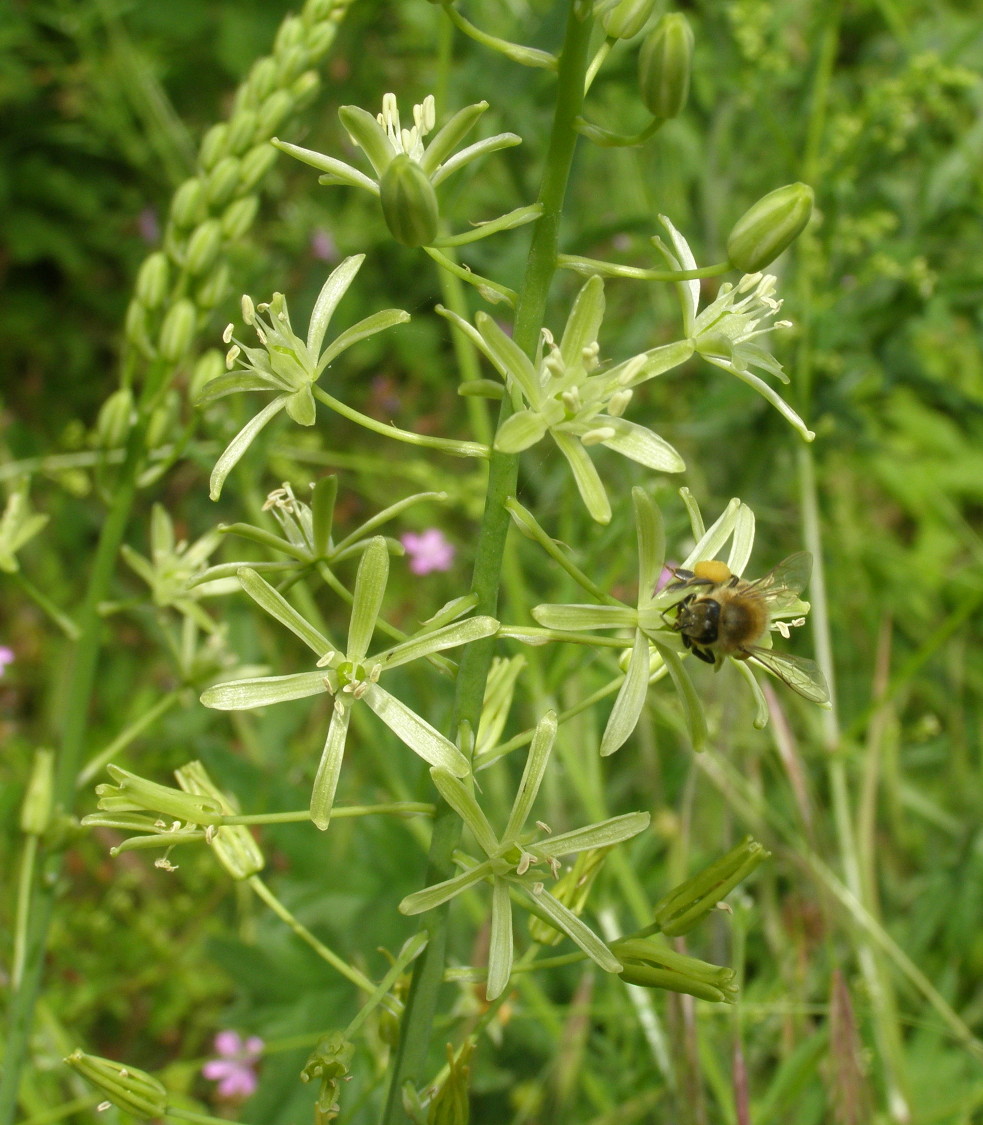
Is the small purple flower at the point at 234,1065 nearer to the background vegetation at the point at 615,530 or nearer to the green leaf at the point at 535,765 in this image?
the background vegetation at the point at 615,530

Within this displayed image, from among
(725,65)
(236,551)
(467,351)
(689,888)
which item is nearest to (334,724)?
(689,888)

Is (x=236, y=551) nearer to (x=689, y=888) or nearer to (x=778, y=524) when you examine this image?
(x=778, y=524)

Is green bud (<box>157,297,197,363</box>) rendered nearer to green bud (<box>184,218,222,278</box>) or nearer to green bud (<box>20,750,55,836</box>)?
green bud (<box>184,218,222,278</box>)

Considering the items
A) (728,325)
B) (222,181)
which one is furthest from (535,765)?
(222,181)

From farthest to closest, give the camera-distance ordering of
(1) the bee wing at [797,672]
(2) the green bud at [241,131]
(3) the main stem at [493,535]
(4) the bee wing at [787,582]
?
(2) the green bud at [241,131]
(4) the bee wing at [787,582]
(1) the bee wing at [797,672]
(3) the main stem at [493,535]

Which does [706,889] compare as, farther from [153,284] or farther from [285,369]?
[153,284]

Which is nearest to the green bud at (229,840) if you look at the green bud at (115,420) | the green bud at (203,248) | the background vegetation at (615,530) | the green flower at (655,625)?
the background vegetation at (615,530)

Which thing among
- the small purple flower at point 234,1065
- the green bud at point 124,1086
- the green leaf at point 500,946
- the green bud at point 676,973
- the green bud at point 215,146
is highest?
the green bud at point 215,146
